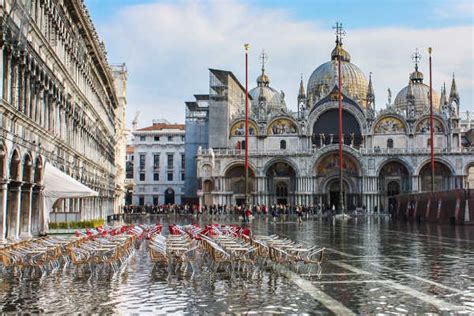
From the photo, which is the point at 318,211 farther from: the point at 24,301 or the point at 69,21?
the point at 24,301

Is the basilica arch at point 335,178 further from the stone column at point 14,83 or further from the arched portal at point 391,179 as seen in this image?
the stone column at point 14,83

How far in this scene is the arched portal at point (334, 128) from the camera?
84.8 meters

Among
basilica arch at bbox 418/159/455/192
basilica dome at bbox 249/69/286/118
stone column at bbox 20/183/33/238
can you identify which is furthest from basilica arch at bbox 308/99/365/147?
stone column at bbox 20/183/33/238

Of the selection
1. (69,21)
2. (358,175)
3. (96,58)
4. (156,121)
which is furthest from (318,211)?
(156,121)

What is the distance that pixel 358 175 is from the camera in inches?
3226

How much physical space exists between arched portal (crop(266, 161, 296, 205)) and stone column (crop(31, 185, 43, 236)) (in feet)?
188

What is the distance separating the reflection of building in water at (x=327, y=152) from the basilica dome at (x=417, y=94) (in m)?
4.79

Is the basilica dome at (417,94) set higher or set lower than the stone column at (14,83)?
higher

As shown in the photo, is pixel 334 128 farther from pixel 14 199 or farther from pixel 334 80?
pixel 14 199

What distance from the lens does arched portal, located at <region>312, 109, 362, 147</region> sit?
8481 cm

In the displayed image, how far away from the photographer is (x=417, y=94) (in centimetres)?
9444

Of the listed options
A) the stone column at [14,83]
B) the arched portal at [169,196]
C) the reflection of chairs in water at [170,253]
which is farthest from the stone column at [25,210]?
the arched portal at [169,196]

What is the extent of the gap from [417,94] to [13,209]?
79.0m

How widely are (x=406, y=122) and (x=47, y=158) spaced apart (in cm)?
6175
